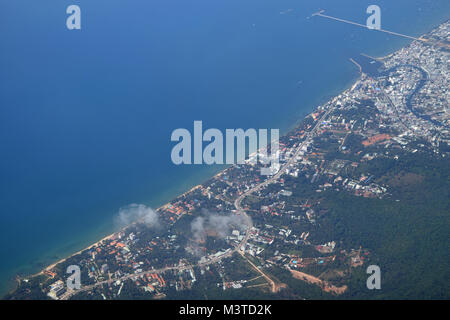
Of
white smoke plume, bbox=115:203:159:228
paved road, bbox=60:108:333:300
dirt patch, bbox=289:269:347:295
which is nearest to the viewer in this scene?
dirt patch, bbox=289:269:347:295

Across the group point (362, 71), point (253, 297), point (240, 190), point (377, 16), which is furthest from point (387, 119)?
point (377, 16)

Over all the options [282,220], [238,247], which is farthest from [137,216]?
[282,220]

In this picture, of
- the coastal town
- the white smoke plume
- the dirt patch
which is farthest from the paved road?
the white smoke plume

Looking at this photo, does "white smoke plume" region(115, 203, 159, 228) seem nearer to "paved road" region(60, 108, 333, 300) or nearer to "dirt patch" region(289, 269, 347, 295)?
"paved road" region(60, 108, 333, 300)

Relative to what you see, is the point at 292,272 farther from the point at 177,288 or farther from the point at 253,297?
the point at 177,288

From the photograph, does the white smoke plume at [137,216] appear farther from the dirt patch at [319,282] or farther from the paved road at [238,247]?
the dirt patch at [319,282]

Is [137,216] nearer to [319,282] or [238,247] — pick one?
[238,247]
